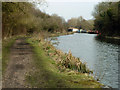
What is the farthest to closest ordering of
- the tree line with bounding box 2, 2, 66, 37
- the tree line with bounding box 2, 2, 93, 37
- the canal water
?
the tree line with bounding box 2, 2, 93, 37
the tree line with bounding box 2, 2, 66, 37
the canal water

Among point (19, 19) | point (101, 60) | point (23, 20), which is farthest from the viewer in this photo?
point (23, 20)

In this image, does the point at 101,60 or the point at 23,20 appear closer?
the point at 101,60

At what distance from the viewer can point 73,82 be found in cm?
1017

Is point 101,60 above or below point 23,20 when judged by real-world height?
below

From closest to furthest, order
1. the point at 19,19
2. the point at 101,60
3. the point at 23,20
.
→ the point at 101,60, the point at 19,19, the point at 23,20

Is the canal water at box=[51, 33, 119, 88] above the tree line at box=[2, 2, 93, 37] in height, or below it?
below

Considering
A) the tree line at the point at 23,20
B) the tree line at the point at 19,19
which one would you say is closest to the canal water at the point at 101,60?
the tree line at the point at 19,19

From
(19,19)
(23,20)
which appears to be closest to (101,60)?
(19,19)

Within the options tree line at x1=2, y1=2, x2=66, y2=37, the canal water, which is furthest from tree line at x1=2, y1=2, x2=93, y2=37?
the canal water

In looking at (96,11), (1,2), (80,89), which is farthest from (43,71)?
(96,11)

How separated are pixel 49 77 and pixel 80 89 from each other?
91.3 inches

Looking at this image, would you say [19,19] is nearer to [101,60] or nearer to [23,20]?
[23,20]

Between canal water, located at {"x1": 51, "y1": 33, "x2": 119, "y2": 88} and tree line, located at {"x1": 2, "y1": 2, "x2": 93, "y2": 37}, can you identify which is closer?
canal water, located at {"x1": 51, "y1": 33, "x2": 119, "y2": 88}

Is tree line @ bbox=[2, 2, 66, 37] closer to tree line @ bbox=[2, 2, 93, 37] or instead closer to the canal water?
tree line @ bbox=[2, 2, 93, 37]
